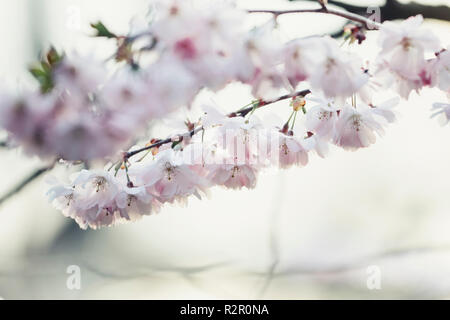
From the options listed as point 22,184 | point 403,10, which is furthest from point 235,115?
point 22,184

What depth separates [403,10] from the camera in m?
1.72

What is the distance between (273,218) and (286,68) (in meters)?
2.92

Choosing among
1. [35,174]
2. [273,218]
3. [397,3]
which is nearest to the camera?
[397,3]

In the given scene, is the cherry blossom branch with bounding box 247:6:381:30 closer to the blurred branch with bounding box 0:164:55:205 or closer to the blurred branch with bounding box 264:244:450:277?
the blurred branch with bounding box 0:164:55:205

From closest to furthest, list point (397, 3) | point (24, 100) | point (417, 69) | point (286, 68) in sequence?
1. point (24, 100)
2. point (286, 68)
3. point (417, 69)
4. point (397, 3)

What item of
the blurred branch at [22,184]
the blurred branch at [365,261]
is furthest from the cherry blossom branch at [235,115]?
the blurred branch at [365,261]

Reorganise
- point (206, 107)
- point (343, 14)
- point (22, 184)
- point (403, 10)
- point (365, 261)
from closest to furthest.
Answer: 1. point (343, 14)
2. point (206, 107)
3. point (403, 10)
4. point (22, 184)
5. point (365, 261)

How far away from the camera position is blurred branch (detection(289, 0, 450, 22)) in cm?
156

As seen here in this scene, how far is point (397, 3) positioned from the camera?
175 centimetres

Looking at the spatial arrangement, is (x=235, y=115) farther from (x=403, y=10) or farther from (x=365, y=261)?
(x=365, y=261)

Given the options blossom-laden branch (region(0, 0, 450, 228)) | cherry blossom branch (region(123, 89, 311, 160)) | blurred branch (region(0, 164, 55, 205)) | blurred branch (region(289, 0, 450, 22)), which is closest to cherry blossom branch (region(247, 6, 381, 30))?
blossom-laden branch (region(0, 0, 450, 228))
